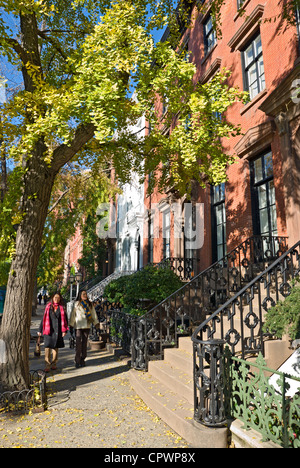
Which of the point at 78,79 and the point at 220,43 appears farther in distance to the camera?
the point at 220,43

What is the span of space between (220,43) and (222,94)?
590 cm

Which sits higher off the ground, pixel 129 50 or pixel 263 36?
pixel 263 36

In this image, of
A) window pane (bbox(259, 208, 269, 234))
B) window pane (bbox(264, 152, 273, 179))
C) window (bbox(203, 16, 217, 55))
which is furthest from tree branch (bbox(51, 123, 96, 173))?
window (bbox(203, 16, 217, 55))

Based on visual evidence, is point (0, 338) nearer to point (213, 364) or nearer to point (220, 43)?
point (213, 364)

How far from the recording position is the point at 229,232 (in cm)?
1066

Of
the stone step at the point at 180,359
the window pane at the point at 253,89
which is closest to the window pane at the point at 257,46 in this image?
the window pane at the point at 253,89

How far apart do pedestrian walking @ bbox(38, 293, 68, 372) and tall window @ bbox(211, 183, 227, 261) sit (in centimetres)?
610

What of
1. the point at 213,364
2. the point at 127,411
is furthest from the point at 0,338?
the point at 213,364

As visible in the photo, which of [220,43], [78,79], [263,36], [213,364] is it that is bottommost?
[213,364]

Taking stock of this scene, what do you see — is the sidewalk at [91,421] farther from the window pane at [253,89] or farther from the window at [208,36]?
the window at [208,36]

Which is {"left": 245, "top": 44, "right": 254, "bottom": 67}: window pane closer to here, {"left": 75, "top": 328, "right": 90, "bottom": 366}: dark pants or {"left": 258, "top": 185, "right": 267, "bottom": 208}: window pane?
{"left": 258, "top": 185, "right": 267, "bottom": 208}: window pane

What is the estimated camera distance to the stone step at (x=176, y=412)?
3922 millimetres

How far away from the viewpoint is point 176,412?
4535mm

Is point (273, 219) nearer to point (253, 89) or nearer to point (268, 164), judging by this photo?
point (268, 164)
